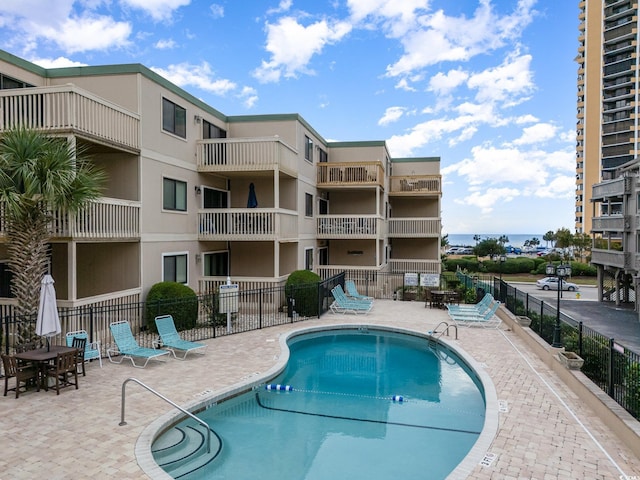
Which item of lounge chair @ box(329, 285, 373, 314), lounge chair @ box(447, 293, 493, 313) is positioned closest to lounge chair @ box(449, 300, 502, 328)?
lounge chair @ box(447, 293, 493, 313)

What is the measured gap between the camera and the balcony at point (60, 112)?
1173cm

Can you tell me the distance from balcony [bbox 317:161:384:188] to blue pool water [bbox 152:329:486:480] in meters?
12.7

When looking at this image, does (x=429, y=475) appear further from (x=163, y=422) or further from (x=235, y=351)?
(x=235, y=351)

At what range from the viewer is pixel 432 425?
8906 mm

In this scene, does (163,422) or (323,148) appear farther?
(323,148)

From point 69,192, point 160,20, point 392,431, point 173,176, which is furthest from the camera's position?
point 160,20

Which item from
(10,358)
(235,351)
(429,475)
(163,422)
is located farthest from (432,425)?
(10,358)

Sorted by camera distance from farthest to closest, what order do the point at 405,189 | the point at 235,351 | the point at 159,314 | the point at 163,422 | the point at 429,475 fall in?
1. the point at 405,189
2. the point at 159,314
3. the point at 235,351
4. the point at 163,422
5. the point at 429,475

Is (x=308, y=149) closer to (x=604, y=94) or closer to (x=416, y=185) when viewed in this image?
(x=416, y=185)

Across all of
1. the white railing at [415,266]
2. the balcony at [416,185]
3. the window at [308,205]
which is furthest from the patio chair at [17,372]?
the balcony at [416,185]

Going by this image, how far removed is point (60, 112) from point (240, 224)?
25.7 ft

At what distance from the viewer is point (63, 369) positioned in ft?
29.6

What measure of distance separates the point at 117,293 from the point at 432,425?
9.99 meters

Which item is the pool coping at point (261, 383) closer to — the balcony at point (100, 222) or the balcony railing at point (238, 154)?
the balcony at point (100, 222)
